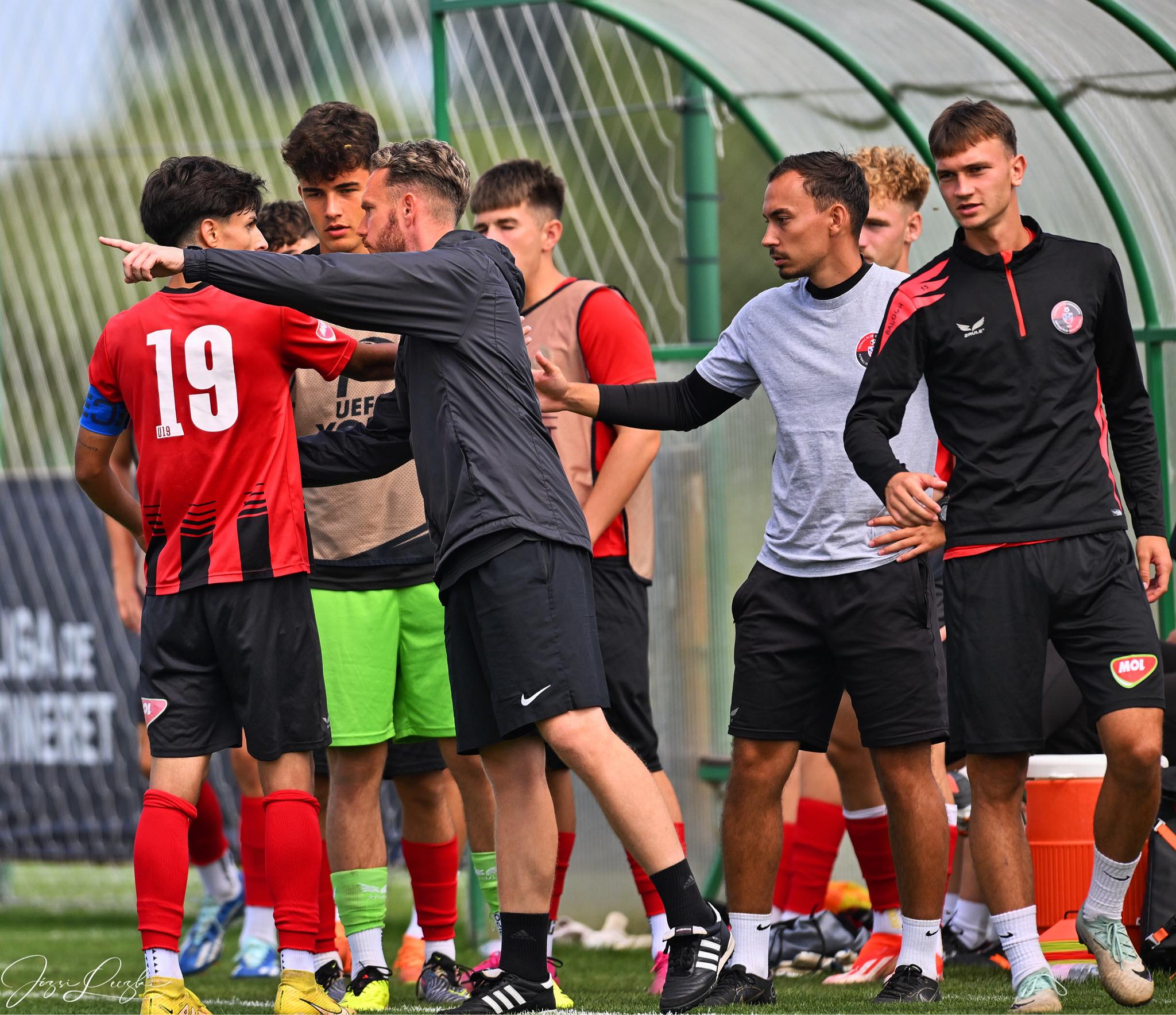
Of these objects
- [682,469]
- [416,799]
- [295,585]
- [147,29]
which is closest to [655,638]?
[682,469]

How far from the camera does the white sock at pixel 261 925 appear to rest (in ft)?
19.7

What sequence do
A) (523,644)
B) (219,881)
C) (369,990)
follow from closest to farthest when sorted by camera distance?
(523,644)
(369,990)
(219,881)

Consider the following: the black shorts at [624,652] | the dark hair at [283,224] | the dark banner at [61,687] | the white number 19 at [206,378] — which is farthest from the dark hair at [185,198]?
the dark banner at [61,687]

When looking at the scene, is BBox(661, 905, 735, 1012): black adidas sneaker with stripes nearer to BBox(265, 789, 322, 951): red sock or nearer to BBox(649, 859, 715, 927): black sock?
BBox(649, 859, 715, 927): black sock

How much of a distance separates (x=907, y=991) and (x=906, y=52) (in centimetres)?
356

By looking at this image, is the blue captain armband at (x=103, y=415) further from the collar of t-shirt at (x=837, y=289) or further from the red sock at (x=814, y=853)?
the red sock at (x=814, y=853)

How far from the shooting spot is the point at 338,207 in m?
5.13

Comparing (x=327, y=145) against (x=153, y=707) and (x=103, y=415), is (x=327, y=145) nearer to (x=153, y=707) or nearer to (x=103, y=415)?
(x=103, y=415)

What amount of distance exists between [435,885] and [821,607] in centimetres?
157

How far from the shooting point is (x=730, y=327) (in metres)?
4.75

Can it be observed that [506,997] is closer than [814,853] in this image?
Yes

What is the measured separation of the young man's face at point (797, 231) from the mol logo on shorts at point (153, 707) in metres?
1.89

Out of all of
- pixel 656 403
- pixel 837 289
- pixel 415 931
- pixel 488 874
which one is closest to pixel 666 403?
pixel 656 403

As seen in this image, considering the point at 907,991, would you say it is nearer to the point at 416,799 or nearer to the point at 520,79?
the point at 416,799
